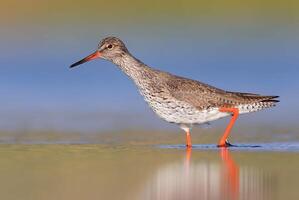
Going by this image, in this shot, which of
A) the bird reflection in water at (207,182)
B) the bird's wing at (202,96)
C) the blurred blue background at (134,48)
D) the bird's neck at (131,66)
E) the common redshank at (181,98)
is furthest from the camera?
the blurred blue background at (134,48)

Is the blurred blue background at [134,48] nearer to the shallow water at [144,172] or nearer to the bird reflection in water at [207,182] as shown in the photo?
the shallow water at [144,172]

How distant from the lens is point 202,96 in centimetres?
1385

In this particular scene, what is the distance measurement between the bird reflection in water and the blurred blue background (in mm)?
6170

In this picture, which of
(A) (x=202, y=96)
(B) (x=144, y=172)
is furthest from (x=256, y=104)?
(B) (x=144, y=172)

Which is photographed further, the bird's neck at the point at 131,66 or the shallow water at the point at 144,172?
the bird's neck at the point at 131,66

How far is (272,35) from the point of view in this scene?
82.9 ft

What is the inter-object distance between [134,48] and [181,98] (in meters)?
10.9

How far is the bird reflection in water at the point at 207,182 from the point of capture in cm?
999

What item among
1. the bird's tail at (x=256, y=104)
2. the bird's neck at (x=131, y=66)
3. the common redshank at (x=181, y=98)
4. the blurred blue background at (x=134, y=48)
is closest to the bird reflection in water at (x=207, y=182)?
the common redshank at (x=181, y=98)

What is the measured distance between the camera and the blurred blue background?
20.0 meters

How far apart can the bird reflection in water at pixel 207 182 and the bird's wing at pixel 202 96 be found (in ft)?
5.87

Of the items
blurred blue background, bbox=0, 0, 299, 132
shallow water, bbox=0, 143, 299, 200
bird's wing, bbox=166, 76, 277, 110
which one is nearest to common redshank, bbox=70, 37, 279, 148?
bird's wing, bbox=166, 76, 277, 110

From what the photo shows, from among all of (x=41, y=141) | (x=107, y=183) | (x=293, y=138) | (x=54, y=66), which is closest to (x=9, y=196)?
(x=107, y=183)

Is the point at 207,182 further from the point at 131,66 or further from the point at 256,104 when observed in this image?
the point at 131,66
